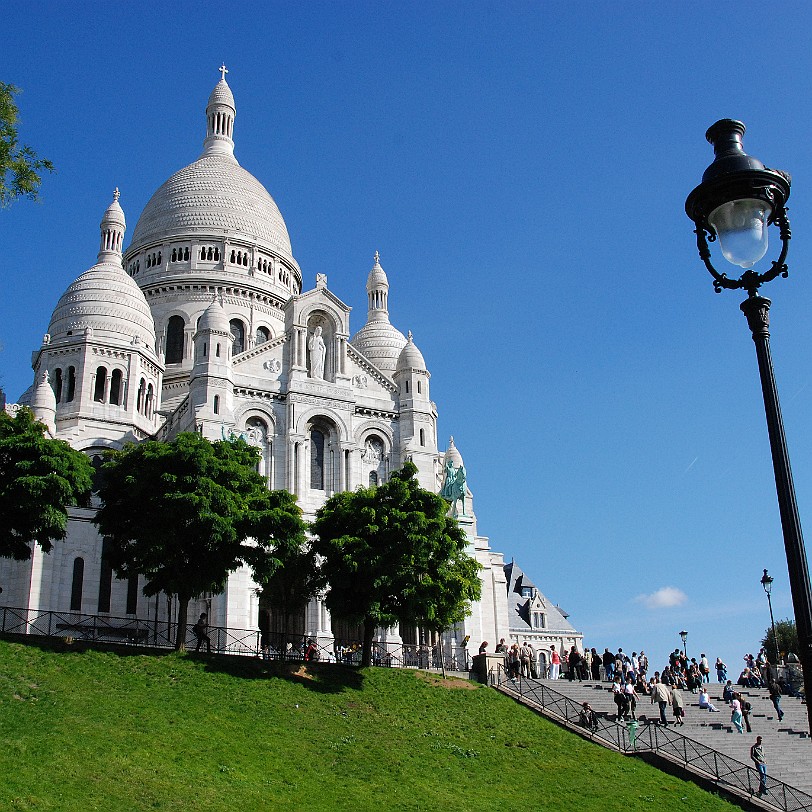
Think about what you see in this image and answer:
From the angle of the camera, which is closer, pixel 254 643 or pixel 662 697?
pixel 662 697

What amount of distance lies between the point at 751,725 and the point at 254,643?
22482mm

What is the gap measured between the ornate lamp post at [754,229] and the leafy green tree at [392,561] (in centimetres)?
3144

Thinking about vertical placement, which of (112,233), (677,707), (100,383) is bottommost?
(677,707)

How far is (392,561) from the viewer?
41719 millimetres

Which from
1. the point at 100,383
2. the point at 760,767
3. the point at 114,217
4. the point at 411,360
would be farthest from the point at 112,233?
the point at 760,767

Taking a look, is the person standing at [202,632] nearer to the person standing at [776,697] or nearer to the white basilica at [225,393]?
the white basilica at [225,393]

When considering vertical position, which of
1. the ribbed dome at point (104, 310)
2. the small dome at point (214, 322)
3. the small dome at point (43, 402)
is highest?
the ribbed dome at point (104, 310)

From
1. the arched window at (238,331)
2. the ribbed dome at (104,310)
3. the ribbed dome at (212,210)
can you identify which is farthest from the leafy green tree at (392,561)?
the ribbed dome at (212,210)

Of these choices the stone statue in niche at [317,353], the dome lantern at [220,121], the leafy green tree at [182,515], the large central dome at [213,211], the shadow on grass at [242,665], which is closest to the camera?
the shadow on grass at [242,665]

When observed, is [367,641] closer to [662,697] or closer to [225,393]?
[662,697]

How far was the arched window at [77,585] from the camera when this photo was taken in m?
53.8

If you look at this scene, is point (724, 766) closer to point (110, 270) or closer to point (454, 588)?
point (454, 588)

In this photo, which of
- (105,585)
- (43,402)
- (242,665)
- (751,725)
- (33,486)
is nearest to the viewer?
(242,665)

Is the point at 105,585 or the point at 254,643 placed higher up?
the point at 105,585
